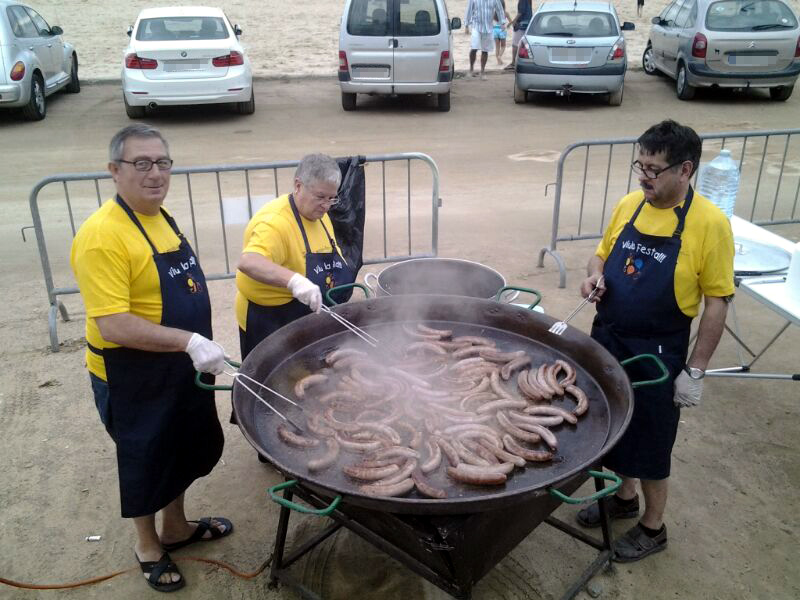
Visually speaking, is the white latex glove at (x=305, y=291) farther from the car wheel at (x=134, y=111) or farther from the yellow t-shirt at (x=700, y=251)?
the car wheel at (x=134, y=111)

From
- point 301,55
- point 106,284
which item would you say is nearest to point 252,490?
point 106,284

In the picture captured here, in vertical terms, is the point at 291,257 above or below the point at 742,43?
below

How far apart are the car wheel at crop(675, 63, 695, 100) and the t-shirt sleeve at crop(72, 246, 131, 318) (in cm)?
1381

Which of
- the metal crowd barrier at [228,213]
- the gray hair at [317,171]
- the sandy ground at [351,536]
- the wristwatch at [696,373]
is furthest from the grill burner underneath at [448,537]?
the metal crowd barrier at [228,213]

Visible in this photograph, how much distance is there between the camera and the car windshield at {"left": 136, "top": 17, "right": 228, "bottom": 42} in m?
11.8

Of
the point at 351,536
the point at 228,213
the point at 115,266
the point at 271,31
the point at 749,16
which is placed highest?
the point at 749,16

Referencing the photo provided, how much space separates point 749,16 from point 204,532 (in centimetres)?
1381

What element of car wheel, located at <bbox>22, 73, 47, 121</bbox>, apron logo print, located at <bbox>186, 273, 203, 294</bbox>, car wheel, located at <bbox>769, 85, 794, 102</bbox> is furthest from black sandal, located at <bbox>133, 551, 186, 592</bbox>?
car wheel, located at <bbox>769, 85, 794, 102</bbox>

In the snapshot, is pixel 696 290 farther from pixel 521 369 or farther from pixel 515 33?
pixel 515 33

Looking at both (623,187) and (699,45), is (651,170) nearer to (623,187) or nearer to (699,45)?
(623,187)

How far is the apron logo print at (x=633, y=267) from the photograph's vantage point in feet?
11.0

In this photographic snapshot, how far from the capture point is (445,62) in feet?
40.8

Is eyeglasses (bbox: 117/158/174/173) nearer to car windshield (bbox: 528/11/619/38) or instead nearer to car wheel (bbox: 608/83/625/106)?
car windshield (bbox: 528/11/619/38)

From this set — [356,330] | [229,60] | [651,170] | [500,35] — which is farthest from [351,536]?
[500,35]
